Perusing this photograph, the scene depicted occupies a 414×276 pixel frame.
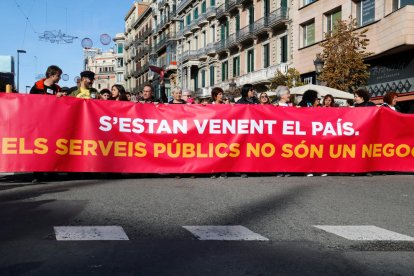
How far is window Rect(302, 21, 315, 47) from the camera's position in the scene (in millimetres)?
29555

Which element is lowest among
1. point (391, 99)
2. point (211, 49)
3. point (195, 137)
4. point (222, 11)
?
point (195, 137)

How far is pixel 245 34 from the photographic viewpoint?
39.5 meters

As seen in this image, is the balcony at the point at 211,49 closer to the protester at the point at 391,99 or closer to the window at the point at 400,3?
the window at the point at 400,3

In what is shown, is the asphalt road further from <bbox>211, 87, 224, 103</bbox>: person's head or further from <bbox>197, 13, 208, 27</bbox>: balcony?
<bbox>197, 13, 208, 27</bbox>: balcony

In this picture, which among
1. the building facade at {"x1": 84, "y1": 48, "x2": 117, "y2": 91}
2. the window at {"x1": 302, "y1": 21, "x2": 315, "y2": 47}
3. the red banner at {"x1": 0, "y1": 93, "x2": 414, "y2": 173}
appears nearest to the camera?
the red banner at {"x1": 0, "y1": 93, "x2": 414, "y2": 173}

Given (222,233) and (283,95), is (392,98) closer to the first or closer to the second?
(283,95)

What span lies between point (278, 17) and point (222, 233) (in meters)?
30.1

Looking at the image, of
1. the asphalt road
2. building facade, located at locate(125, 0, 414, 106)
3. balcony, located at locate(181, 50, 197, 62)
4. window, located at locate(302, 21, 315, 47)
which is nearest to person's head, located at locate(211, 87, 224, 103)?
the asphalt road

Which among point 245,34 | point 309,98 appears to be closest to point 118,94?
point 309,98

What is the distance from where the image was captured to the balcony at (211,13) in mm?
47875

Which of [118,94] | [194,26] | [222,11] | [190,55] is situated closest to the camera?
[118,94]

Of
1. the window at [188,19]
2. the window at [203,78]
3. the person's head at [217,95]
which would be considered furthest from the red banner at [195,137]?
the window at [188,19]

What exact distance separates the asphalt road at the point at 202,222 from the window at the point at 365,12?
624 inches

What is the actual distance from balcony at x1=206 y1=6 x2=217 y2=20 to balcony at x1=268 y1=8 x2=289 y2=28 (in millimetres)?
13463
